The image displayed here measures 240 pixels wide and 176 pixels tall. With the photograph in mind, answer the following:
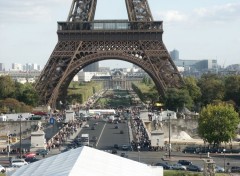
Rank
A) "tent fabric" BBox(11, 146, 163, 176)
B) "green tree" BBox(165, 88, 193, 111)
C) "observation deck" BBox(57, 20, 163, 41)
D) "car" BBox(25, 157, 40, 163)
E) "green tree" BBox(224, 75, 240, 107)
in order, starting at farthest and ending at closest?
"green tree" BBox(224, 75, 240, 107) → "observation deck" BBox(57, 20, 163, 41) → "green tree" BBox(165, 88, 193, 111) → "car" BBox(25, 157, 40, 163) → "tent fabric" BBox(11, 146, 163, 176)

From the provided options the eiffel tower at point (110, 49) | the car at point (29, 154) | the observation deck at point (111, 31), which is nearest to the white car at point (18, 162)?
the car at point (29, 154)

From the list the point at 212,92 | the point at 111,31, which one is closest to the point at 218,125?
the point at 111,31

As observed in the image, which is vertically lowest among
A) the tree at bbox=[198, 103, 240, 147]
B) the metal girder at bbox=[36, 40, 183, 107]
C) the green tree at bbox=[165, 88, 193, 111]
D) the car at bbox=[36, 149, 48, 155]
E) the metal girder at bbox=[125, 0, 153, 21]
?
the car at bbox=[36, 149, 48, 155]

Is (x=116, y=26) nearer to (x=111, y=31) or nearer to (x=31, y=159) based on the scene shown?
(x=111, y=31)

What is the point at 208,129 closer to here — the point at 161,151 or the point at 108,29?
the point at 161,151

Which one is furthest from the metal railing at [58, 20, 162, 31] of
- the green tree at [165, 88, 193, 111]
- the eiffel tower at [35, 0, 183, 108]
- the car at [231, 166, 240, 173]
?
the car at [231, 166, 240, 173]

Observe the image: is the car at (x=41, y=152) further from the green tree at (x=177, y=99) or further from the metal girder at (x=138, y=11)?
the metal girder at (x=138, y=11)

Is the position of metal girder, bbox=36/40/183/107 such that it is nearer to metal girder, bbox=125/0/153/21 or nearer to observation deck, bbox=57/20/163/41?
observation deck, bbox=57/20/163/41
